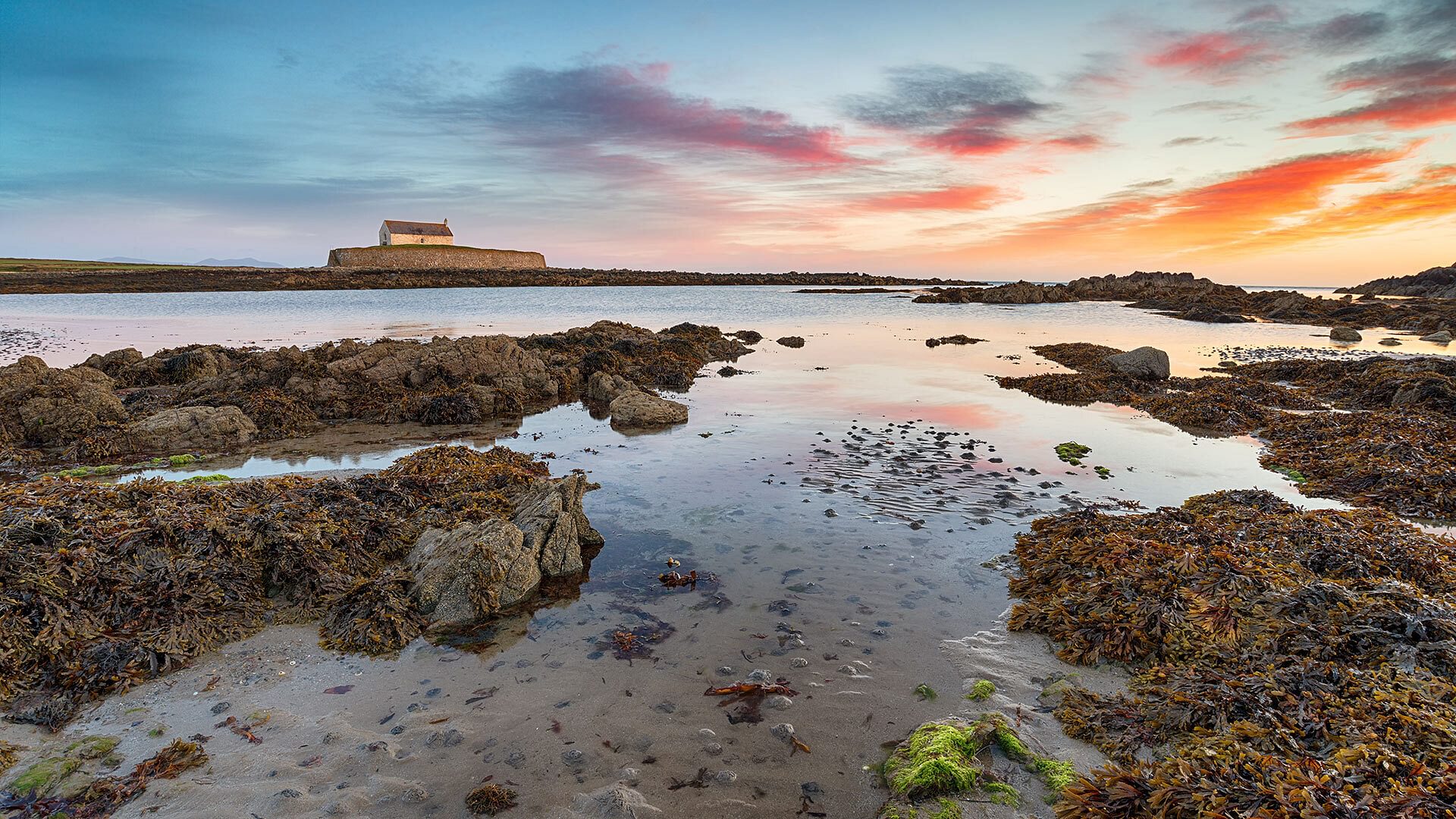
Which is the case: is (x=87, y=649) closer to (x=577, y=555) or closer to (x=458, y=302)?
(x=577, y=555)

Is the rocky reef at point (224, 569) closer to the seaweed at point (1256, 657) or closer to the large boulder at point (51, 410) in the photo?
the seaweed at point (1256, 657)

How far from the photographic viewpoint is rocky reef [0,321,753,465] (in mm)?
11359

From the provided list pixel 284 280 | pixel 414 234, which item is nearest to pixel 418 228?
pixel 414 234

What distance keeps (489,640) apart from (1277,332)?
4467 cm

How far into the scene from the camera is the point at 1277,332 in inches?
1401

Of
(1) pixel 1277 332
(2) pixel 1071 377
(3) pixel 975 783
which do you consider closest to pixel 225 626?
(3) pixel 975 783

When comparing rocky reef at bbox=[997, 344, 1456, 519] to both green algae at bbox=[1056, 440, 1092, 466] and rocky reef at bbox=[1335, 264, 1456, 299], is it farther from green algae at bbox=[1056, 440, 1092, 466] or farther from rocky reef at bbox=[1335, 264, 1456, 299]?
rocky reef at bbox=[1335, 264, 1456, 299]

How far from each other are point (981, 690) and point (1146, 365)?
1790 centimetres

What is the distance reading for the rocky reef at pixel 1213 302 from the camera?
39.5 metres

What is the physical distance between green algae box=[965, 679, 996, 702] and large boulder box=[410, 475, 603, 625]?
4.08 meters

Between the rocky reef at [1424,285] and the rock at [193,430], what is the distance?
87.1 meters

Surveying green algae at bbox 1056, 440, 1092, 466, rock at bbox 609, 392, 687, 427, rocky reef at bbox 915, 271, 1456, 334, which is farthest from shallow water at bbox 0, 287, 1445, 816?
rocky reef at bbox 915, 271, 1456, 334

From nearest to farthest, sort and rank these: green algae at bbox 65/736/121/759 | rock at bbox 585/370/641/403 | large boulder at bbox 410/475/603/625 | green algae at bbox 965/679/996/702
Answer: green algae at bbox 65/736/121/759 < green algae at bbox 965/679/996/702 < large boulder at bbox 410/475/603/625 < rock at bbox 585/370/641/403

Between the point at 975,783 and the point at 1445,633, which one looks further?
the point at 1445,633
